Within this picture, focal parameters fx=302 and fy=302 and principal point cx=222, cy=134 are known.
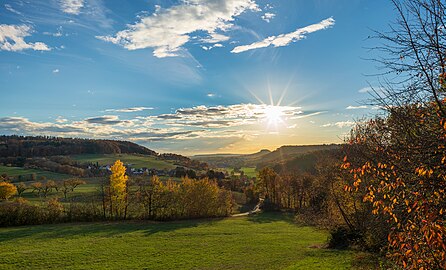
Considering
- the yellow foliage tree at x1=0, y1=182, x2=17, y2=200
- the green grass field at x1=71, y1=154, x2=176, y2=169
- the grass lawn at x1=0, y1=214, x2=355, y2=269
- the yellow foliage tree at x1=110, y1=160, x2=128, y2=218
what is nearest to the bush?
the grass lawn at x1=0, y1=214, x2=355, y2=269

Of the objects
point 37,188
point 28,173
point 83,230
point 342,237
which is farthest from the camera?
point 28,173

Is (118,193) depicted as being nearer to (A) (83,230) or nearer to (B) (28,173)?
(A) (83,230)

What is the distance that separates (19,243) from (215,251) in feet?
69.6

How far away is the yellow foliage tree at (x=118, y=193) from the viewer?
180ft

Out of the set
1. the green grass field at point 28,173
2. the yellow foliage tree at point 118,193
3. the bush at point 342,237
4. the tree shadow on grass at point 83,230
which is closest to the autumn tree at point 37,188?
the green grass field at point 28,173

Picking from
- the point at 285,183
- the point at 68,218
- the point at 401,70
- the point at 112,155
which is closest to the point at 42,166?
the point at 112,155

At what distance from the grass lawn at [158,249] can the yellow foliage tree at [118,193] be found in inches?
376

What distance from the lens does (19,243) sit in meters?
32.3

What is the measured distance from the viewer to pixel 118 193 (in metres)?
56.3

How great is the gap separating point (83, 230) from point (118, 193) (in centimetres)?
1486

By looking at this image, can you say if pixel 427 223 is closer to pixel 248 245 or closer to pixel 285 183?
pixel 248 245

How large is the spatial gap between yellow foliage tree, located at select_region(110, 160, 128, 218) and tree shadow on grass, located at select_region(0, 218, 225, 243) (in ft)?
13.5

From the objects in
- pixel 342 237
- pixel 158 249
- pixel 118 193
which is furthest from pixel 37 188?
pixel 342 237

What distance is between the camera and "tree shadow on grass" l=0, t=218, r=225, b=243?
37000 millimetres
